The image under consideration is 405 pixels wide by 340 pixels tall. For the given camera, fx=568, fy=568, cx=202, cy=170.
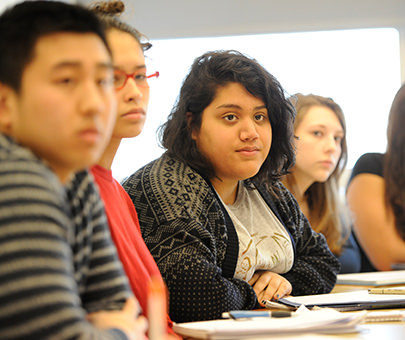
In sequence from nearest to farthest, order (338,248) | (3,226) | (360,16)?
(3,226), (338,248), (360,16)

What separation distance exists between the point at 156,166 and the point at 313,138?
1231mm

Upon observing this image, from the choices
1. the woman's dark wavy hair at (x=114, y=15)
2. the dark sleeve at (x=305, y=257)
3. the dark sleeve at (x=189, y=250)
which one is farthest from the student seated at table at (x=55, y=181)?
the dark sleeve at (x=305, y=257)

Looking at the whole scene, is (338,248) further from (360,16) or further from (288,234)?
(360,16)

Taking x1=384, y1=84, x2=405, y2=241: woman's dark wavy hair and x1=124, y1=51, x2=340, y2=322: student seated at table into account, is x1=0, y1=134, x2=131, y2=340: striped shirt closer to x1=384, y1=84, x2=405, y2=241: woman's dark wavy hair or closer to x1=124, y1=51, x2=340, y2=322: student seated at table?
x1=124, y1=51, x2=340, y2=322: student seated at table

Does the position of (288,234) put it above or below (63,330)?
above

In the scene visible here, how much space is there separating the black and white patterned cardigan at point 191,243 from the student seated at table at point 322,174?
2.74ft

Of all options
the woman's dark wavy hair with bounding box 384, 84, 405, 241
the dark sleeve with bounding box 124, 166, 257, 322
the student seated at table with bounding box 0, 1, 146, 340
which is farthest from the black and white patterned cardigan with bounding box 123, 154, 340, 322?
the woman's dark wavy hair with bounding box 384, 84, 405, 241

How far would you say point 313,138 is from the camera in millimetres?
2734

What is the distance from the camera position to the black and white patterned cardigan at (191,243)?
4.75ft

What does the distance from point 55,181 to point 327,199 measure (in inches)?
88.4

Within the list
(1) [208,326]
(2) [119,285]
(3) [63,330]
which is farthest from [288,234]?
(3) [63,330]

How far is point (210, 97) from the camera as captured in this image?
177 centimetres

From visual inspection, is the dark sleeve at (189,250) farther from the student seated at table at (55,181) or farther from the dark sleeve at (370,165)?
the dark sleeve at (370,165)

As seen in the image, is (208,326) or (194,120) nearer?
(208,326)
